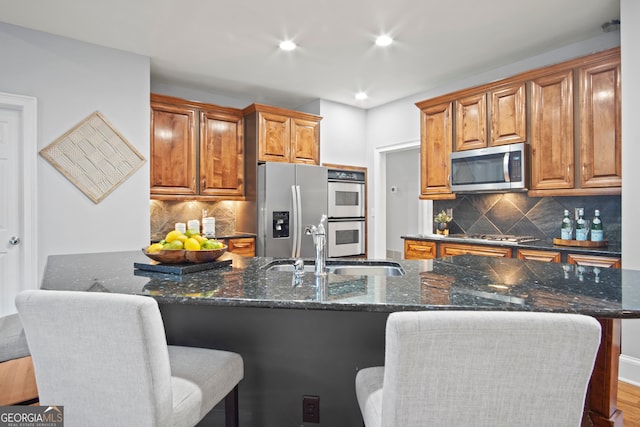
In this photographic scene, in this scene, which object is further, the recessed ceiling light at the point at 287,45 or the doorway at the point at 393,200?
the doorway at the point at 393,200

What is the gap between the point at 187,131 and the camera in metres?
4.16

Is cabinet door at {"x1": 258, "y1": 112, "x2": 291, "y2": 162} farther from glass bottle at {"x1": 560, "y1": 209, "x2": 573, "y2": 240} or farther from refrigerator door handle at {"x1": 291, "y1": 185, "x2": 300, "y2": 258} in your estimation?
glass bottle at {"x1": 560, "y1": 209, "x2": 573, "y2": 240}

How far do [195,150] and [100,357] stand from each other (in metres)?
3.54

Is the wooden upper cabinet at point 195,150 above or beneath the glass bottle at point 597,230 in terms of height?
above

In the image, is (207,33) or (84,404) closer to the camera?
(84,404)

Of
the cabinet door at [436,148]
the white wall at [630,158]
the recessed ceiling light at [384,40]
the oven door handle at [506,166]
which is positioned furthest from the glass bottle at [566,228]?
the recessed ceiling light at [384,40]

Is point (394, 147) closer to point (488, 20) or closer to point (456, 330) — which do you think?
point (488, 20)

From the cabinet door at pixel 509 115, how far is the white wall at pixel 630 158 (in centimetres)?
87

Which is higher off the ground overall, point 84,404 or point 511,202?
point 511,202

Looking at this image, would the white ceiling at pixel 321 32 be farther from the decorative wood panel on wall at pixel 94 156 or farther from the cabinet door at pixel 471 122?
the decorative wood panel on wall at pixel 94 156

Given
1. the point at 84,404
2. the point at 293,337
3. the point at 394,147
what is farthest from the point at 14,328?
the point at 394,147

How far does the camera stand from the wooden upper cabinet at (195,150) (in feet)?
13.1

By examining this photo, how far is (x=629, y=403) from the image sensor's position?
2.17m

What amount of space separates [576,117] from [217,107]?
3537mm
